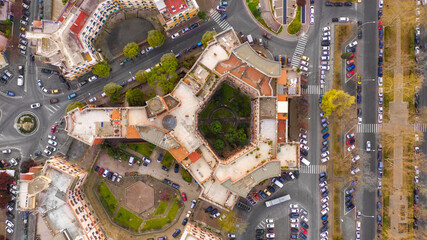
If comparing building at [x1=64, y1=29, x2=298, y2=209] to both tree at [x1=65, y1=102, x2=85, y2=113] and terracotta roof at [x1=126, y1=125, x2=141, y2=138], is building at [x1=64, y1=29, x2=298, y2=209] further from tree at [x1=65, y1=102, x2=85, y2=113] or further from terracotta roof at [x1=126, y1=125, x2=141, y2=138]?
tree at [x1=65, y1=102, x2=85, y2=113]

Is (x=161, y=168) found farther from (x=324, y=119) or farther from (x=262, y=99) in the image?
(x=324, y=119)

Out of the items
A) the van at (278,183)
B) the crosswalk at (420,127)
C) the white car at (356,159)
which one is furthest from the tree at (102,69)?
the crosswalk at (420,127)

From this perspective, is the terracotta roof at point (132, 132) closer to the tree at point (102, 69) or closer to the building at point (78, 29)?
the tree at point (102, 69)

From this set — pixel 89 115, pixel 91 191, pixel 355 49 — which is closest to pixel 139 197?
pixel 91 191

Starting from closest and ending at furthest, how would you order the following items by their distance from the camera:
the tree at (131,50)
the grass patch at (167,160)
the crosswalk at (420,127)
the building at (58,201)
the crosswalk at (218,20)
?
the building at (58,201)
the tree at (131,50)
the crosswalk at (420,127)
the grass patch at (167,160)
the crosswalk at (218,20)

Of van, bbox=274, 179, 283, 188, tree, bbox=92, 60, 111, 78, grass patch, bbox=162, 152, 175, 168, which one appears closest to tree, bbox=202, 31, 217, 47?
tree, bbox=92, 60, 111, 78

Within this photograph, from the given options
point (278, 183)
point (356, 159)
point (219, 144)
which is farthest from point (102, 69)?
point (356, 159)

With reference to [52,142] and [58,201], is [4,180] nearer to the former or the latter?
[52,142]
